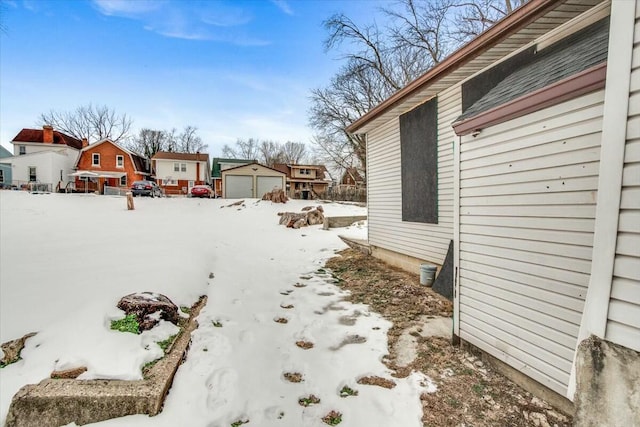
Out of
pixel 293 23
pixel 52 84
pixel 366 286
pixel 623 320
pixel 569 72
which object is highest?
pixel 293 23

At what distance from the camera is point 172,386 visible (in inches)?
94.3

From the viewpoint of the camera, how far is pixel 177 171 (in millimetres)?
27047

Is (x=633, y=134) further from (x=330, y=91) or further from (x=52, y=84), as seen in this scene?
(x=330, y=91)

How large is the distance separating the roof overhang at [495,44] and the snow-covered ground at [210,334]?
3894 millimetres

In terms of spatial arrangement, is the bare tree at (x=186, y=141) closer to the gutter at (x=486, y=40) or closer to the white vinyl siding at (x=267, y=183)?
the white vinyl siding at (x=267, y=183)

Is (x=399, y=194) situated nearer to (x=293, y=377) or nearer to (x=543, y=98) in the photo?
(x=543, y=98)

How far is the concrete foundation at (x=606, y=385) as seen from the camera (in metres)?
1.23

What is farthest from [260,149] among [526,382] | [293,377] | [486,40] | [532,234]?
[526,382]

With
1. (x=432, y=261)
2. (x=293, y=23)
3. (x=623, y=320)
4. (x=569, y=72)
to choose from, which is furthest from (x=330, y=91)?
(x=623, y=320)

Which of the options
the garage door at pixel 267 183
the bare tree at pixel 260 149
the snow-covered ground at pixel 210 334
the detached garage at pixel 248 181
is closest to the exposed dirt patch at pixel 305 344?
the snow-covered ground at pixel 210 334

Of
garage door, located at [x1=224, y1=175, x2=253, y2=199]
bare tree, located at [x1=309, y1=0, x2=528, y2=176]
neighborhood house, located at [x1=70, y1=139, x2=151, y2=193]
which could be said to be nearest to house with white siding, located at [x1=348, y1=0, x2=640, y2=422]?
bare tree, located at [x1=309, y1=0, x2=528, y2=176]

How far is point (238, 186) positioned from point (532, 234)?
22513 mm

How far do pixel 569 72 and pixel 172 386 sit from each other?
13.7ft

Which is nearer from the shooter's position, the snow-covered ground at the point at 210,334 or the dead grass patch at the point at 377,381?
the snow-covered ground at the point at 210,334
